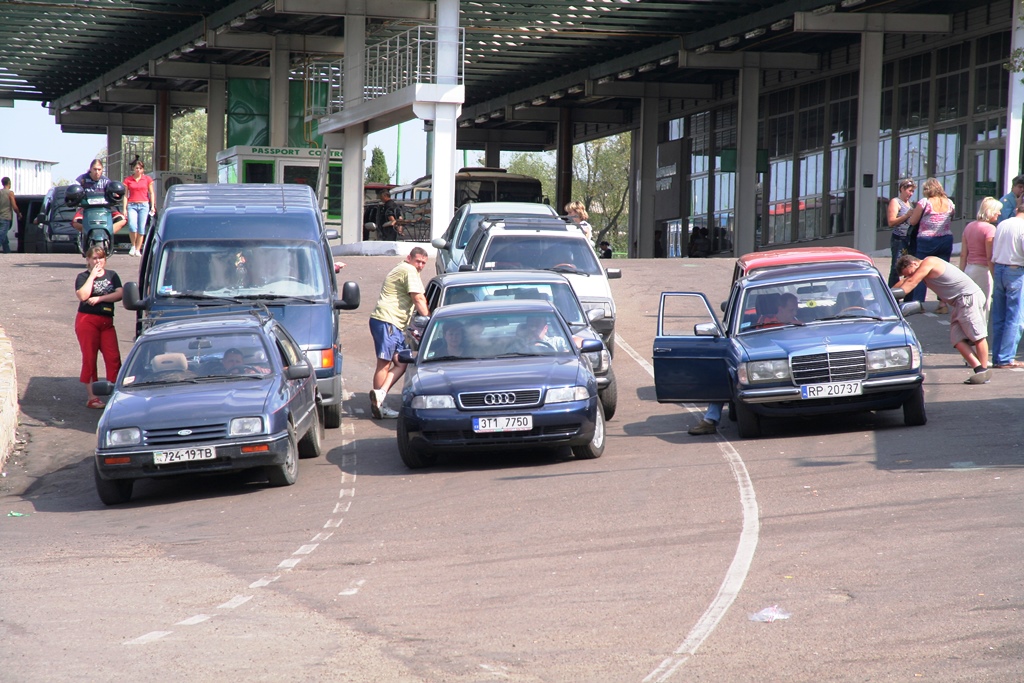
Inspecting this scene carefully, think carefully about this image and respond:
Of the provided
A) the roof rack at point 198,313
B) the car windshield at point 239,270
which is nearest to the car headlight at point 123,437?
the roof rack at point 198,313

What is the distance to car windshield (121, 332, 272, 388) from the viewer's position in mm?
12094

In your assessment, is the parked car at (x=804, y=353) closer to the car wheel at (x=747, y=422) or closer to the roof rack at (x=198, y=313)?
the car wheel at (x=747, y=422)

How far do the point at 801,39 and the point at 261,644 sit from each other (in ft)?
132

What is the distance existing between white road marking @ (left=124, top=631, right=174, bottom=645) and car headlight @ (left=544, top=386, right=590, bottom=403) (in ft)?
17.1

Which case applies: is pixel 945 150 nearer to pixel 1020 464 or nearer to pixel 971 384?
pixel 971 384

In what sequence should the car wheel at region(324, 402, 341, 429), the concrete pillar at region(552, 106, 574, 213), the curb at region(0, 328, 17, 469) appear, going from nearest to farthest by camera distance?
the curb at region(0, 328, 17, 469)
the car wheel at region(324, 402, 341, 429)
the concrete pillar at region(552, 106, 574, 213)

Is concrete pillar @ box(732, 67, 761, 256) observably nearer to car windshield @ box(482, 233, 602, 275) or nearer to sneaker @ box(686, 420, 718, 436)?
car windshield @ box(482, 233, 602, 275)

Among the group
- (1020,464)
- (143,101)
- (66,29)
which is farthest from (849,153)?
(1020,464)

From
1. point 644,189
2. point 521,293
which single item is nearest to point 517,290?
point 521,293

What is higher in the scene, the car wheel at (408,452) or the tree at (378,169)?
the tree at (378,169)

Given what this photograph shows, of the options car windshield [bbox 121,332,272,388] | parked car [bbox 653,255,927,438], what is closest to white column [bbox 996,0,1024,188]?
parked car [bbox 653,255,927,438]

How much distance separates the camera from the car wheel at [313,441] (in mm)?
13023

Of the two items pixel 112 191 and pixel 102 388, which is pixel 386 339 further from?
pixel 112 191

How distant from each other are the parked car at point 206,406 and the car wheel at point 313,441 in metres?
0.01
